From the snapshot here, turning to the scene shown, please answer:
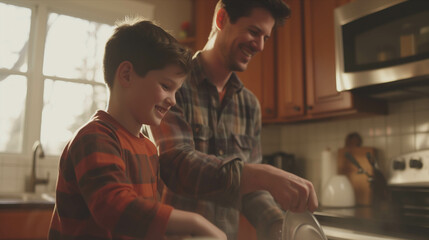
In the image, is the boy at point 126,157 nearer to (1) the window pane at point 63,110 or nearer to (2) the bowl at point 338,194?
(2) the bowl at point 338,194

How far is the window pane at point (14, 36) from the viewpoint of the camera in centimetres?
181

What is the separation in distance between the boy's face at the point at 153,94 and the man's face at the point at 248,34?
0.95 ft

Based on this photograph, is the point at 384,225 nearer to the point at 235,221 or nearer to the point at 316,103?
the point at 235,221

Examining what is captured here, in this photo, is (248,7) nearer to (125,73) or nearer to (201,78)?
(201,78)

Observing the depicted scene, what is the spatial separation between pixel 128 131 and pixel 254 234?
396mm

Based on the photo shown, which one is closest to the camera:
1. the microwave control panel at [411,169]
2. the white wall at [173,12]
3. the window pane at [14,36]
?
Answer: the microwave control panel at [411,169]

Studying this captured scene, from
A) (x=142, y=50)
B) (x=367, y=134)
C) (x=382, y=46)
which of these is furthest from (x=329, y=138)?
(x=142, y=50)

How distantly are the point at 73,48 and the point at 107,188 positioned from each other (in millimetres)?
1758

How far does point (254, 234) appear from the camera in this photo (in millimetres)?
708

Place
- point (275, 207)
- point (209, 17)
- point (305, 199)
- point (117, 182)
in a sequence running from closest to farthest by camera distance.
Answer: point (117, 182) → point (305, 199) → point (275, 207) → point (209, 17)

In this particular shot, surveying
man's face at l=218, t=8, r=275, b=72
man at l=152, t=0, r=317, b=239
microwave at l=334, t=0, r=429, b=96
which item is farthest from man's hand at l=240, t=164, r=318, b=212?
microwave at l=334, t=0, r=429, b=96

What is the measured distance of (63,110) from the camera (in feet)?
6.12

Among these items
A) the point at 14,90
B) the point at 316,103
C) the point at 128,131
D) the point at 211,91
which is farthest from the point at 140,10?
the point at 128,131

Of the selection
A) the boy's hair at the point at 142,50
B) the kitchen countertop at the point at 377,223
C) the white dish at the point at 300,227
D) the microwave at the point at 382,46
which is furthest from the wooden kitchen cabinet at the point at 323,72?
Answer: the boy's hair at the point at 142,50
